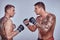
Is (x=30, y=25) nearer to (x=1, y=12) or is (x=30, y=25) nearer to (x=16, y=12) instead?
(x=16, y=12)

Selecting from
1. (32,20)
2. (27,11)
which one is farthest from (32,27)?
(27,11)

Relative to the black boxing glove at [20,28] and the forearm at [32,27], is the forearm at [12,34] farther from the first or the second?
the forearm at [32,27]

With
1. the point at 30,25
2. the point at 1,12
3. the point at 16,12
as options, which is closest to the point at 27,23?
the point at 30,25

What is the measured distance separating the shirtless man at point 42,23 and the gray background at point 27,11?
40 millimetres

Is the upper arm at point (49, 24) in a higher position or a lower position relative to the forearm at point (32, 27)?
higher

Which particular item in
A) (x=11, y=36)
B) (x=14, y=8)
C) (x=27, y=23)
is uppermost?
(x=14, y=8)

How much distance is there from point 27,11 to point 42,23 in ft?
0.71

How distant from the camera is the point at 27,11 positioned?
2174 millimetres

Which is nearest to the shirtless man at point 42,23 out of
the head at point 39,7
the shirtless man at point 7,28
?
the head at point 39,7

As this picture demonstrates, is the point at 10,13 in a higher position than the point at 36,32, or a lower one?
higher

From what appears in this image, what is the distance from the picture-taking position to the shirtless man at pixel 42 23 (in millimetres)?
2131

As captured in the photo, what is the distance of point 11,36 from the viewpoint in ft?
7.09

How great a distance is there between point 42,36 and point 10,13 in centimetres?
44

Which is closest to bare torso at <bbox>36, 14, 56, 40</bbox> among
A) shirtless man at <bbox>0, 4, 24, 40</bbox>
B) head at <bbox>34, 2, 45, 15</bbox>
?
head at <bbox>34, 2, 45, 15</bbox>
